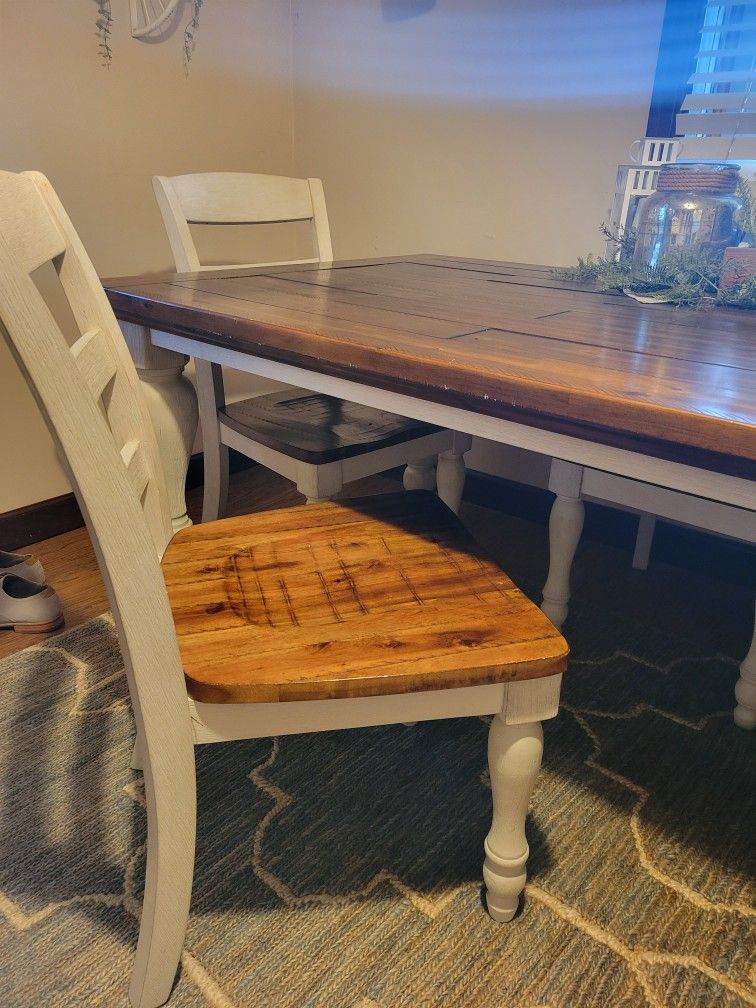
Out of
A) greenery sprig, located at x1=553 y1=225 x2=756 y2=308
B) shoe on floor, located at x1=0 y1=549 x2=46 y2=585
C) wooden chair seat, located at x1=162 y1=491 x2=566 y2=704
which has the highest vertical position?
greenery sprig, located at x1=553 y1=225 x2=756 y2=308

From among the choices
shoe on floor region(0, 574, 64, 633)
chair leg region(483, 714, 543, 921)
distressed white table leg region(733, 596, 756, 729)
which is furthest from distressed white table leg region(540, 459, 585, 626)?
shoe on floor region(0, 574, 64, 633)

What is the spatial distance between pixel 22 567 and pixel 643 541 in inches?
57.6

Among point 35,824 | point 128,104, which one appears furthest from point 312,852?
point 128,104

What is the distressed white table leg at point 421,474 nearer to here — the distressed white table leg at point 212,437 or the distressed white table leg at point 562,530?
the distressed white table leg at point 562,530

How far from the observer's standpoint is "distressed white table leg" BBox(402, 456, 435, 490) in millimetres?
1668

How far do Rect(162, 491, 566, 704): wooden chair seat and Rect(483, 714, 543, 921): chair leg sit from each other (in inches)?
4.1

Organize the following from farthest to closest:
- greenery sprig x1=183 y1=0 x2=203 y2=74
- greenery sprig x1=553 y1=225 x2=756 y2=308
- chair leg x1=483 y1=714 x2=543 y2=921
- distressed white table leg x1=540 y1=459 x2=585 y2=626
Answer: greenery sprig x1=183 y1=0 x2=203 y2=74 → distressed white table leg x1=540 y1=459 x2=585 y2=626 → greenery sprig x1=553 y1=225 x2=756 y2=308 → chair leg x1=483 y1=714 x2=543 y2=921

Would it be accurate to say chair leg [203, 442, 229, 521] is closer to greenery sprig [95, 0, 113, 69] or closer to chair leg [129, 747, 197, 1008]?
chair leg [129, 747, 197, 1008]

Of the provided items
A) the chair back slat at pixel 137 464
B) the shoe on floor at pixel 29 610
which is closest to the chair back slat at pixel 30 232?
the chair back slat at pixel 137 464

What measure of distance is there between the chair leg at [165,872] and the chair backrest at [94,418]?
4cm

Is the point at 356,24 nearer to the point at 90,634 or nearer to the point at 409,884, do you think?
the point at 90,634

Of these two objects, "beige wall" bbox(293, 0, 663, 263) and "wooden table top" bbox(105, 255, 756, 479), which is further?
"beige wall" bbox(293, 0, 663, 263)

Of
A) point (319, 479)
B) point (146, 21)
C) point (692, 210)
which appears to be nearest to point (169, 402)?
point (319, 479)

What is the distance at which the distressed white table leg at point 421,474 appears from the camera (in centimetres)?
167
